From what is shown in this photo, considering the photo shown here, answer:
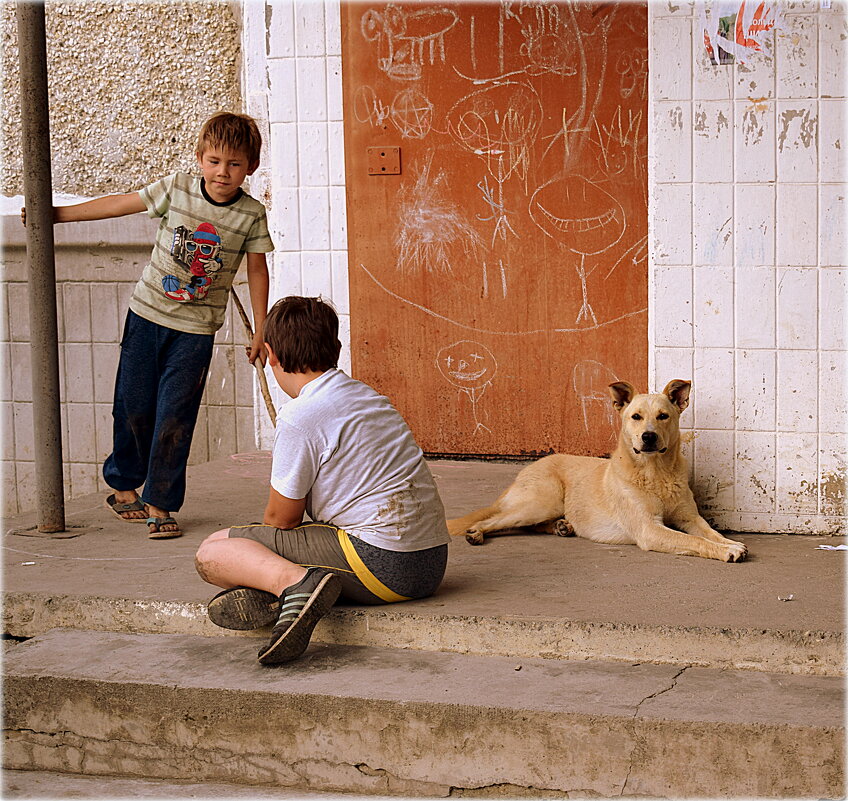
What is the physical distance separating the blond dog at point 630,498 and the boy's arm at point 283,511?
47.9 inches

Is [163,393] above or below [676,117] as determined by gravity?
below

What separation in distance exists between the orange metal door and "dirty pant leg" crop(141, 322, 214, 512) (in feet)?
4.87

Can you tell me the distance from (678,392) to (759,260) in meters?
0.67

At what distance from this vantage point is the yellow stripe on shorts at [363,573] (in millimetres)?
3895

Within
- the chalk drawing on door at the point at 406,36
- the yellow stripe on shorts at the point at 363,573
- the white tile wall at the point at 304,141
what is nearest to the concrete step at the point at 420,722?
the yellow stripe on shorts at the point at 363,573

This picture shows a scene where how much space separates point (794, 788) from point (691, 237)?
8.27 ft

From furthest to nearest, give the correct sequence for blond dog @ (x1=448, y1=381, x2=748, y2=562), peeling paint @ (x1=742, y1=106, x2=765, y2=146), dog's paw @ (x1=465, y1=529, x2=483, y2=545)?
dog's paw @ (x1=465, y1=529, x2=483, y2=545)
peeling paint @ (x1=742, y1=106, x2=765, y2=146)
blond dog @ (x1=448, y1=381, x2=748, y2=562)

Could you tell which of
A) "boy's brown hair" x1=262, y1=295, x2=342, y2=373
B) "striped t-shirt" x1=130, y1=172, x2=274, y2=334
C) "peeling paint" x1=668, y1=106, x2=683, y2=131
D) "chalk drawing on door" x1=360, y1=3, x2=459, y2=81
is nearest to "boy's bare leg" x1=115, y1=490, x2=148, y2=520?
"striped t-shirt" x1=130, y1=172, x2=274, y2=334

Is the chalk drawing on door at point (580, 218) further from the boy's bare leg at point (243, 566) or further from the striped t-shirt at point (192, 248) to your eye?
the boy's bare leg at point (243, 566)

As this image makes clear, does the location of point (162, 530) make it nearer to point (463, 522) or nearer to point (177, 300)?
point (177, 300)

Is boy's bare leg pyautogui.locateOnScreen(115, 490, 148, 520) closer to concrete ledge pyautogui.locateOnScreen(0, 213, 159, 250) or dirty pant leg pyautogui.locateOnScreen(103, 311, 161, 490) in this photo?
dirty pant leg pyautogui.locateOnScreen(103, 311, 161, 490)

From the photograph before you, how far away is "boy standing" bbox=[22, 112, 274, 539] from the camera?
512 centimetres

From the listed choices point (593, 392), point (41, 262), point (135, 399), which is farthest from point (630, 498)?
point (41, 262)

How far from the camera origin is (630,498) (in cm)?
480
